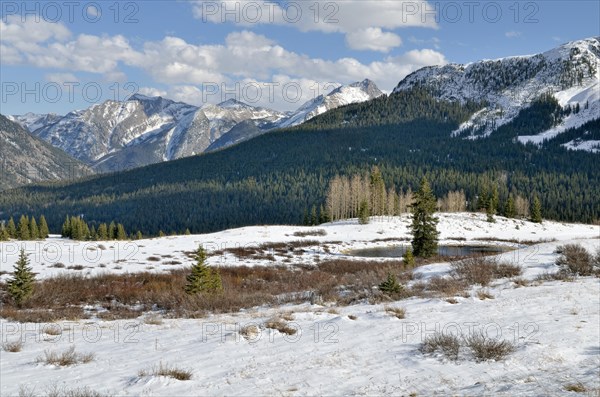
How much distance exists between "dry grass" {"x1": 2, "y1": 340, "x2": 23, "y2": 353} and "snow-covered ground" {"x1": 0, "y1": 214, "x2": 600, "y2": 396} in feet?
0.65

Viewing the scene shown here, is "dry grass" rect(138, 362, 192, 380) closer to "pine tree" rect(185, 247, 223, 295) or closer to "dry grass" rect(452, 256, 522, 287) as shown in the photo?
"pine tree" rect(185, 247, 223, 295)

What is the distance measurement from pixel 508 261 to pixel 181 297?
15787 millimetres

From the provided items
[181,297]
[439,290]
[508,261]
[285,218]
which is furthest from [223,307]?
[285,218]

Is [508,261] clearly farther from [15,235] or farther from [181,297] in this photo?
[15,235]

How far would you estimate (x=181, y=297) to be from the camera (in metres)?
17.3

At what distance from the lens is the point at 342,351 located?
8.68 m

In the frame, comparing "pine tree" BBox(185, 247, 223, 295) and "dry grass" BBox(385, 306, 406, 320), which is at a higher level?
"dry grass" BBox(385, 306, 406, 320)

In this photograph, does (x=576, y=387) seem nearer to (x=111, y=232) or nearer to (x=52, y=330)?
(x=52, y=330)

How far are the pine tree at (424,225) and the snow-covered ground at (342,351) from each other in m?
27.4

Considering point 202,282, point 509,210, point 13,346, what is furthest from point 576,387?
point 509,210

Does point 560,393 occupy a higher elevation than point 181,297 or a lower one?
higher

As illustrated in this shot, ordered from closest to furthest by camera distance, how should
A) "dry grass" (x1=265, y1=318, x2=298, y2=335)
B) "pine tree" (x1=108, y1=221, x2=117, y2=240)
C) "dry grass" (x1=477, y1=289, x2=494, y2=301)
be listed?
"dry grass" (x1=265, y1=318, x2=298, y2=335), "dry grass" (x1=477, y1=289, x2=494, y2=301), "pine tree" (x1=108, y1=221, x2=117, y2=240)

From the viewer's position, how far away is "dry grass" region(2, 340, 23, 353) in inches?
363

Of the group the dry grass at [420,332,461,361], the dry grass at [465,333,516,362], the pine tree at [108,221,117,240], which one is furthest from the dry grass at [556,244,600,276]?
the pine tree at [108,221,117,240]
